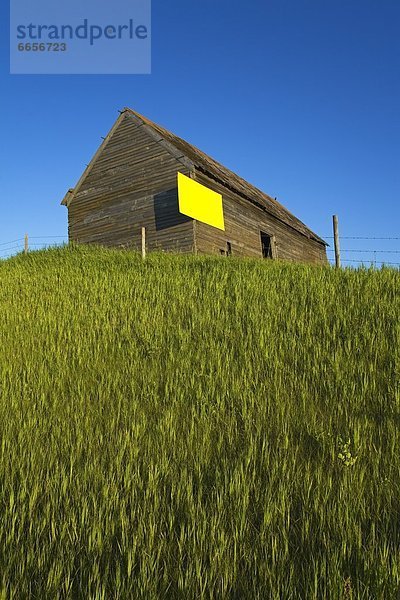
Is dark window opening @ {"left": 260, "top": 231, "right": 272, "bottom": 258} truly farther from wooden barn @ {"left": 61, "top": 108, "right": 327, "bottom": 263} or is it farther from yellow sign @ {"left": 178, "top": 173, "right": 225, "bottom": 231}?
yellow sign @ {"left": 178, "top": 173, "right": 225, "bottom": 231}

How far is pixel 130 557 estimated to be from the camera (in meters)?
1.78

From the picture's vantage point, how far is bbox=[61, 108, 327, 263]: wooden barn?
1833 cm

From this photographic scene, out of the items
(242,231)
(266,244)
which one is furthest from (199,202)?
(266,244)

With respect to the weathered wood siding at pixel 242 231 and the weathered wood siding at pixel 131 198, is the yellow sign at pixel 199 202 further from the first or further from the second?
the weathered wood siding at pixel 131 198

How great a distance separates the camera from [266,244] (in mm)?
25562

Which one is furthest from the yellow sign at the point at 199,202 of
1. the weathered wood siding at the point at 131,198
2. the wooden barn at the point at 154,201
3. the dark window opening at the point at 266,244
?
the dark window opening at the point at 266,244

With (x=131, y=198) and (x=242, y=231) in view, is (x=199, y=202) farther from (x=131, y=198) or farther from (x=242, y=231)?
(x=242, y=231)

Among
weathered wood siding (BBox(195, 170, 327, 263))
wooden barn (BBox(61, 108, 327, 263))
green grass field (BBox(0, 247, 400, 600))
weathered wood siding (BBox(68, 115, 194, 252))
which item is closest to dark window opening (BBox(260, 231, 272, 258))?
weathered wood siding (BBox(195, 170, 327, 263))

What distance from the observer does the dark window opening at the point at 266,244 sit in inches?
979

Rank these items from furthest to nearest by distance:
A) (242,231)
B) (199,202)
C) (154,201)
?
1. (242,231)
2. (154,201)
3. (199,202)

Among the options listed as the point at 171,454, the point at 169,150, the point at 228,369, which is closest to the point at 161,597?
the point at 171,454

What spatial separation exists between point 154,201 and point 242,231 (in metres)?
5.08

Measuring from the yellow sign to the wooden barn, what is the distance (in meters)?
0.04

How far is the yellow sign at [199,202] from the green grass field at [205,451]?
1122cm
